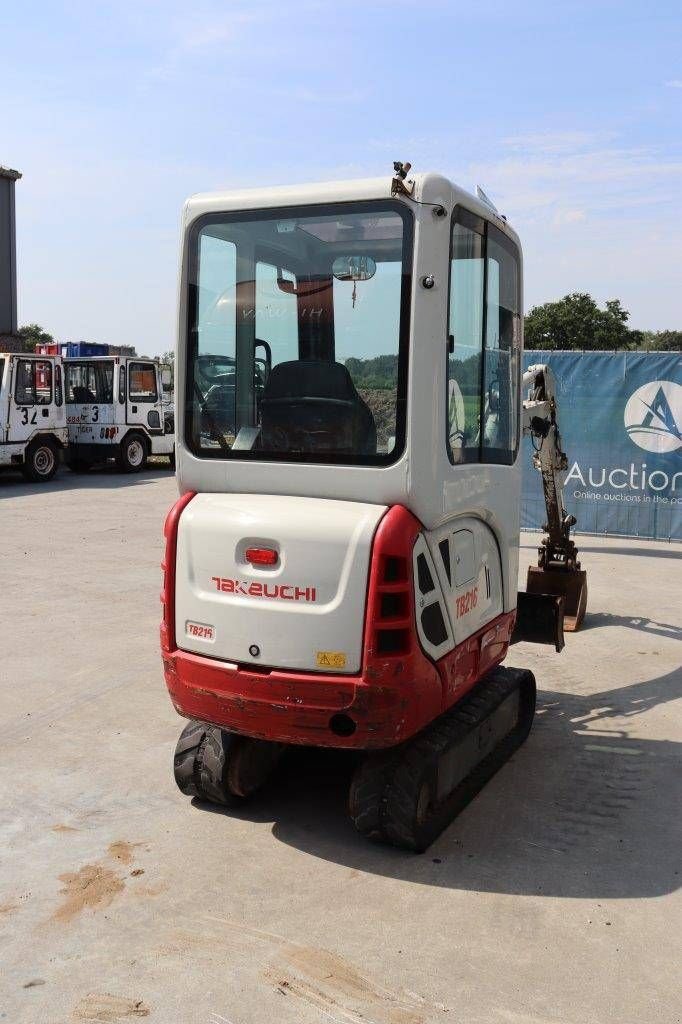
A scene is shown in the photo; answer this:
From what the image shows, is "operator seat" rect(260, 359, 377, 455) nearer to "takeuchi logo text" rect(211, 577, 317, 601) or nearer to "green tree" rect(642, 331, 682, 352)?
"takeuchi logo text" rect(211, 577, 317, 601)

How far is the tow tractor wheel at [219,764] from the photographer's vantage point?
16.0 ft

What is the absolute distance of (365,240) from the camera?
14.5 ft

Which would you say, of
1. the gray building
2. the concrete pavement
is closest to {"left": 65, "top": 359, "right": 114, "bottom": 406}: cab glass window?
the gray building

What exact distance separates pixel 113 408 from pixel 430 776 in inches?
727

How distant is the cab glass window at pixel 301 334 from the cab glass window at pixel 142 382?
1753 cm

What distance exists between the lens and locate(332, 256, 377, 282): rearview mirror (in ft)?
14.4

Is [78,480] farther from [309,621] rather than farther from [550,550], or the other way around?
[309,621]

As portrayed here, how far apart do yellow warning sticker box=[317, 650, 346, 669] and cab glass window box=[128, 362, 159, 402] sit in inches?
725

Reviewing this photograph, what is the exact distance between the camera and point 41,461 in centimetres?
2041

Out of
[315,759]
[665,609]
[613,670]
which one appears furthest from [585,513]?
[315,759]

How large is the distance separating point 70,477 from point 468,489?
18.5m

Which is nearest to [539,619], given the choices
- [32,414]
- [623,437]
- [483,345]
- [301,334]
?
[483,345]

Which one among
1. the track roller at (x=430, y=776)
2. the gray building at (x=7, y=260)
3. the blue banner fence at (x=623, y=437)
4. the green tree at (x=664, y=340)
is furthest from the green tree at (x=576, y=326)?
the track roller at (x=430, y=776)

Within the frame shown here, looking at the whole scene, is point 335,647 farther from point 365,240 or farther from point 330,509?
point 365,240
